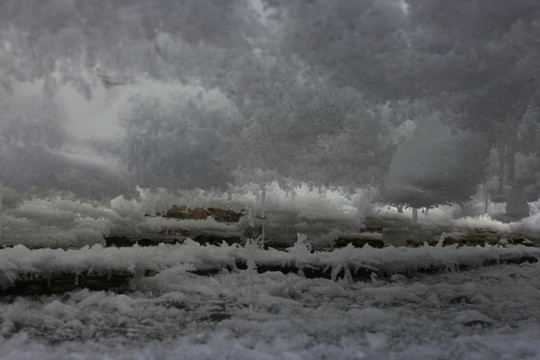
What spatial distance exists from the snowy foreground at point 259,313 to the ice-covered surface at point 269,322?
0.04 ft

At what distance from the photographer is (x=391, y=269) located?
6.15m

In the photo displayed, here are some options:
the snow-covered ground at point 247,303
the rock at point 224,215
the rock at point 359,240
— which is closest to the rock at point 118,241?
the snow-covered ground at point 247,303

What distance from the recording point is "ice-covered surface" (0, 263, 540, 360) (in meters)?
2.67

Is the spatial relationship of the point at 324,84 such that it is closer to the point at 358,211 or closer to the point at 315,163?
the point at 315,163

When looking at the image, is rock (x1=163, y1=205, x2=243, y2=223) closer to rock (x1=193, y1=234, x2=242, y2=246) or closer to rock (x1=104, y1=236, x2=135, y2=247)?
rock (x1=193, y1=234, x2=242, y2=246)

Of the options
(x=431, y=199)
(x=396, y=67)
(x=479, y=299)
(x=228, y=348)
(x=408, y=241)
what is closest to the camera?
(x=228, y=348)

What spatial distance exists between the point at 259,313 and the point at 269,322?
1.13 feet

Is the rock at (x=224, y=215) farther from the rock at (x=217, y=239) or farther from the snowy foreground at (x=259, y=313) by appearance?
the snowy foreground at (x=259, y=313)

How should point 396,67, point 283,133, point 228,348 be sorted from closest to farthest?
point 228,348
point 396,67
point 283,133

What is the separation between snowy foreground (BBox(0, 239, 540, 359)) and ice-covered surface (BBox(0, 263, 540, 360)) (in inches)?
0.5

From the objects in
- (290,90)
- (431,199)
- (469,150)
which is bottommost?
(431,199)

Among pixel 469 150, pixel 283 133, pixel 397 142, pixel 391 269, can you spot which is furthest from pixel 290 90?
pixel 391 269

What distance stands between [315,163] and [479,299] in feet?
7.61

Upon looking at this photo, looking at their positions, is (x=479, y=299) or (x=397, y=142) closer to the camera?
(x=479, y=299)
